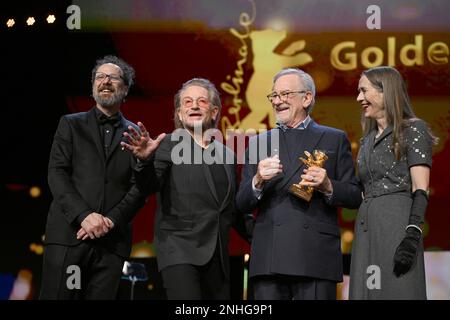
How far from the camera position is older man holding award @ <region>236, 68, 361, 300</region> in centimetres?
324

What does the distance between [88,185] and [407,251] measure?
1544 mm

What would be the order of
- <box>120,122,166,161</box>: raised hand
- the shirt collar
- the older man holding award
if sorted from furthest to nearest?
1. the shirt collar
2. <box>120,122,166,161</box>: raised hand
3. the older man holding award

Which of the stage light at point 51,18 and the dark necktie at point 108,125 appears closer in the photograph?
the dark necktie at point 108,125

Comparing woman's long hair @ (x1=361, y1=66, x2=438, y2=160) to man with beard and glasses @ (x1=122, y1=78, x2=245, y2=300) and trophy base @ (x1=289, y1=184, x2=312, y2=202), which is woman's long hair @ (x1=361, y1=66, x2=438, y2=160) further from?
man with beard and glasses @ (x1=122, y1=78, x2=245, y2=300)

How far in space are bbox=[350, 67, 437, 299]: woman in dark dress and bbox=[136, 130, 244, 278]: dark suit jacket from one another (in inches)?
24.5

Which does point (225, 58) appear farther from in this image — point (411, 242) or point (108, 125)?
point (411, 242)

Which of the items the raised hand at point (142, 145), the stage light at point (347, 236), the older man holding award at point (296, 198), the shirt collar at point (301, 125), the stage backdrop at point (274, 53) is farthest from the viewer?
the stage light at point (347, 236)

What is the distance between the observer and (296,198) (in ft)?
11.0

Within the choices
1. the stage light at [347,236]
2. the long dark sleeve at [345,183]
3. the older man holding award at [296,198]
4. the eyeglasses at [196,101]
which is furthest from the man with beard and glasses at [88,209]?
the stage light at [347,236]

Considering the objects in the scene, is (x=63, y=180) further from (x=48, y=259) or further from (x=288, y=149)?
(x=288, y=149)

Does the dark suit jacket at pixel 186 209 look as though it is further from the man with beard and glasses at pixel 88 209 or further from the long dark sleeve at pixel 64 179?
the long dark sleeve at pixel 64 179

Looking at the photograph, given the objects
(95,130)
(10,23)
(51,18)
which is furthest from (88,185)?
(10,23)

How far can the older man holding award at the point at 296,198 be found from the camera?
324 centimetres

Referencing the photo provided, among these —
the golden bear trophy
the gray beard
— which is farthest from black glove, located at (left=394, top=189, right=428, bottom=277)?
the gray beard
